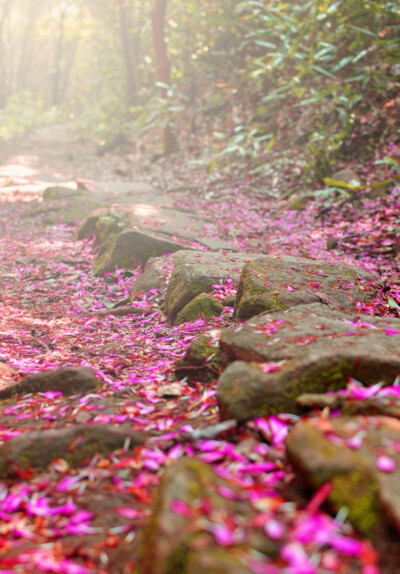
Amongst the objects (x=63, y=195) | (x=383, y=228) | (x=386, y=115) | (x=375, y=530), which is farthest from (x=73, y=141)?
(x=375, y=530)

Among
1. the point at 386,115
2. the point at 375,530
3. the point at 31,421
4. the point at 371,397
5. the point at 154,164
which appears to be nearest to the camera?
the point at 375,530

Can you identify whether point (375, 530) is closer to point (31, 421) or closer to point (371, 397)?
point (371, 397)

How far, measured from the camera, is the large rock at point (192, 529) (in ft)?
→ 5.00

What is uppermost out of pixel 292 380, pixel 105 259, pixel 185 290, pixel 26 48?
pixel 26 48

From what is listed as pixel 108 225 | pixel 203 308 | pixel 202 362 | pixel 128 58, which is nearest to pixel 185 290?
pixel 203 308

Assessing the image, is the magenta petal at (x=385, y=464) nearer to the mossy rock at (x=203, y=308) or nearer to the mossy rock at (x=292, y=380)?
the mossy rock at (x=292, y=380)

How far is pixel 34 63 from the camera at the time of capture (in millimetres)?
34281

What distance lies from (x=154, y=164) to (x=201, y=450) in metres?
13.0

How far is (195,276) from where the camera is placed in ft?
16.7

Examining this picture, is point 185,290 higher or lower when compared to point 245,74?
lower

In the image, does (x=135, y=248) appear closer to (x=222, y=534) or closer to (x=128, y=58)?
(x=222, y=534)

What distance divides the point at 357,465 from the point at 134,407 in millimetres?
1576

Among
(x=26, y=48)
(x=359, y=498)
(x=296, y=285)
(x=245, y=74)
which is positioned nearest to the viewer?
(x=359, y=498)

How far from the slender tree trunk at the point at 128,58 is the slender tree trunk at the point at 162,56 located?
4.38 metres
